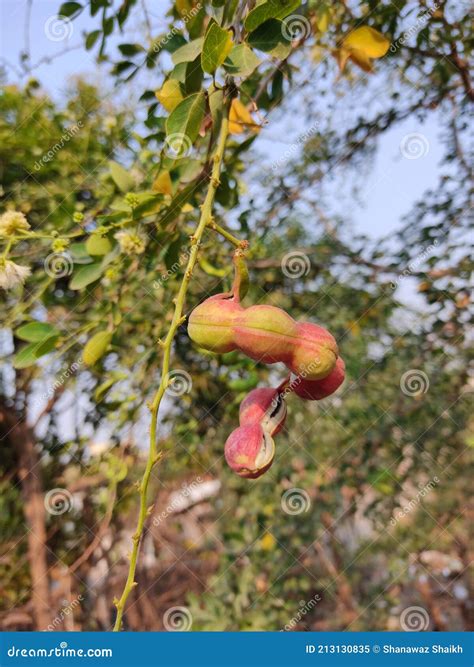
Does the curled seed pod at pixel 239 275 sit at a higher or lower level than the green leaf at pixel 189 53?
lower

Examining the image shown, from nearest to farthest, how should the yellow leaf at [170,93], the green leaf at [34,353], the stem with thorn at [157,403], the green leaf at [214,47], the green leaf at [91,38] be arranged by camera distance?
the stem with thorn at [157,403] < the green leaf at [214,47] < the yellow leaf at [170,93] < the green leaf at [34,353] < the green leaf at [91,38]

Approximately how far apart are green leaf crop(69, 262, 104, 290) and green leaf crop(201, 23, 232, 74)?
359 millimetres

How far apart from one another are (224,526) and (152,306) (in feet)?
4.03

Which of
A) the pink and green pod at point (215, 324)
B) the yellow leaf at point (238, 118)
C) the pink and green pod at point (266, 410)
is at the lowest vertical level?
the pink and green pod at point (266, 410)

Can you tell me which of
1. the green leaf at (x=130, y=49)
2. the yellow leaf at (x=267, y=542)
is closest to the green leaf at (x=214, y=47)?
the green leaf at (x=130, y=49)

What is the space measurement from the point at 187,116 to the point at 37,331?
394 millimetres

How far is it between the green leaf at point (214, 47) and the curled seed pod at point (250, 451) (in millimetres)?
380

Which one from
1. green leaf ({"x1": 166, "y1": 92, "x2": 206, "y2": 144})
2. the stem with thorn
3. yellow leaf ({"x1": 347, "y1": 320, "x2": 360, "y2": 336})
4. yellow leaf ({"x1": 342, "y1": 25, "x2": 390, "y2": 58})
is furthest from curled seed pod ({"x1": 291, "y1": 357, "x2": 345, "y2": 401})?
yellow leaf ({"x1": 347, "y1": 320, "x2": 360, "y2": 336})

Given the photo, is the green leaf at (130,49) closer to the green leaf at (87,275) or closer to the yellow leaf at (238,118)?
the yellow leaf at (238,118)

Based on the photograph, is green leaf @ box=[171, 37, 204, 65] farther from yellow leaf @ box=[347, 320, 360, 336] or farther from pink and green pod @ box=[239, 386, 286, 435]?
yellow leaf @ box=[347, 320, 360, 336]

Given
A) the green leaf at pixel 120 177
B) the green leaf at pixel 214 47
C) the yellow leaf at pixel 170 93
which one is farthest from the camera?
the green leaf at pixel 120 177

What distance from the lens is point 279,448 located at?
197cm

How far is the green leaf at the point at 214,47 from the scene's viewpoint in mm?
629

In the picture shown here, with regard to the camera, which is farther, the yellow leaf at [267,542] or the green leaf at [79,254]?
the yellow leaf at [267,542]
